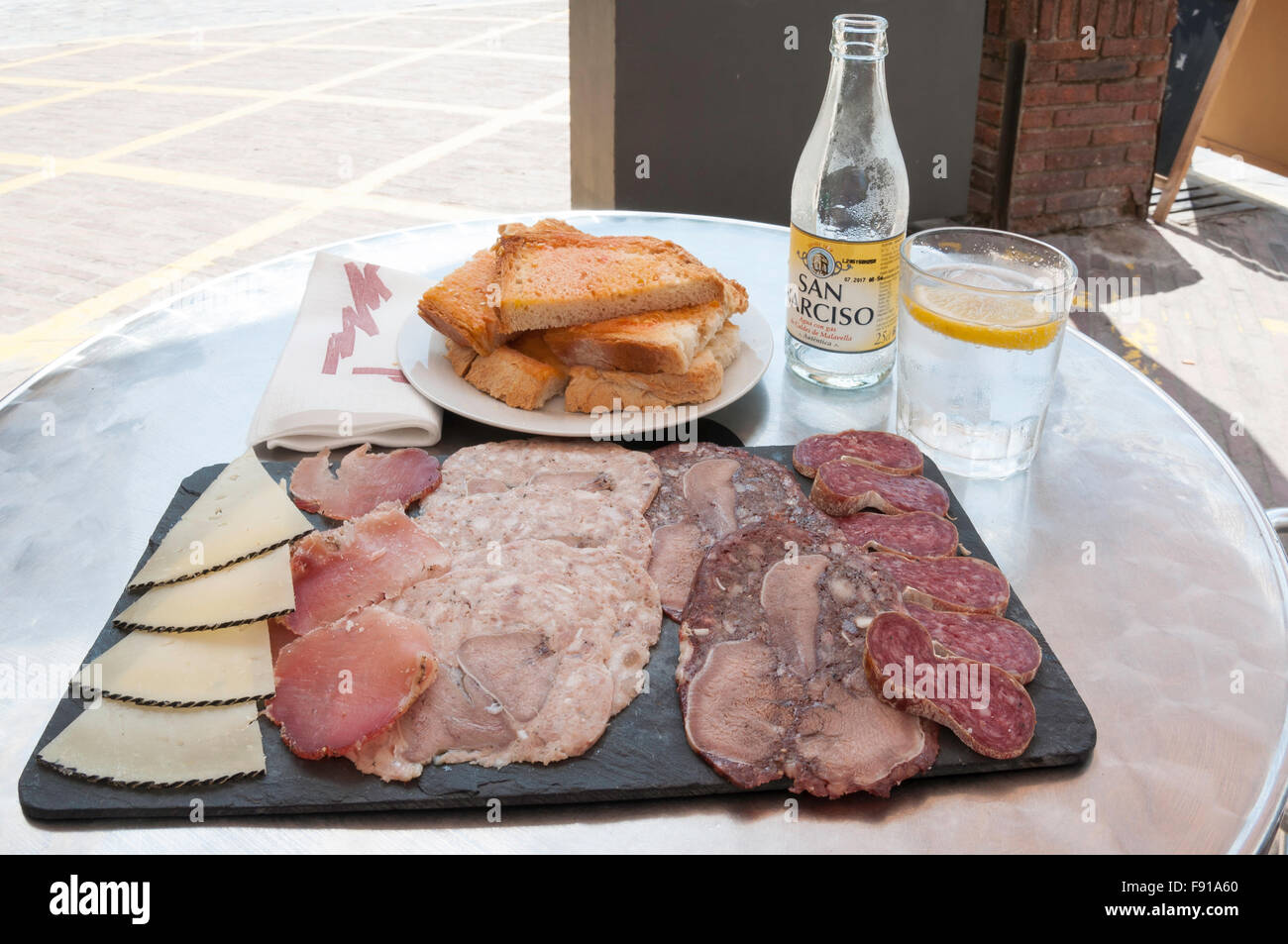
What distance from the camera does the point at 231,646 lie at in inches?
43.8

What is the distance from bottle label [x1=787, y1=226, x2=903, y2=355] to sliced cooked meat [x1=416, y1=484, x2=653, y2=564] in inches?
19.8

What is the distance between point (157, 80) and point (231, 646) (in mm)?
8619

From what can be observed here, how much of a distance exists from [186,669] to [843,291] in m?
1.08

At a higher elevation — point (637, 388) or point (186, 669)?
point (637, 388)

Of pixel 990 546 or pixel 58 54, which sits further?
pixel 58 54

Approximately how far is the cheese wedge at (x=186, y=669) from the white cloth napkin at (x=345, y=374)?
467 millimetres

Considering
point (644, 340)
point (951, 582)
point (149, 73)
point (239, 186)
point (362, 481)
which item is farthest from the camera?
point (149, 73)

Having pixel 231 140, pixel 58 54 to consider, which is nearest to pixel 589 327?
pixel 231 140

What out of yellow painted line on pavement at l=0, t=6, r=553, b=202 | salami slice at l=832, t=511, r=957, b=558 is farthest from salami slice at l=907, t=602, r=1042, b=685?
yellow painted line on pavement at l=0, t=6, r=553, b=202

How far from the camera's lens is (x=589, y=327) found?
161 cm

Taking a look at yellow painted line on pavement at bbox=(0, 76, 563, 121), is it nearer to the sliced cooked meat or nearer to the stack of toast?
the stack of toast

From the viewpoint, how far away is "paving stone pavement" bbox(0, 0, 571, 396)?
502cm

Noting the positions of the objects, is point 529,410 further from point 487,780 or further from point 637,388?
point 487,780
